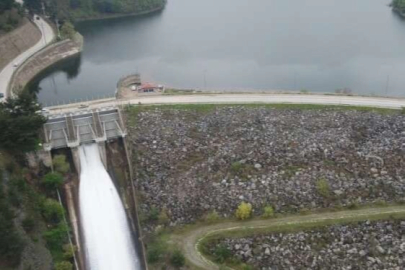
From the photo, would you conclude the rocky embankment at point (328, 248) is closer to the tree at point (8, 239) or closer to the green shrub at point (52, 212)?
the green shrub at point (52, 212)

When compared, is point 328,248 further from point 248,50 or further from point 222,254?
point 248,50

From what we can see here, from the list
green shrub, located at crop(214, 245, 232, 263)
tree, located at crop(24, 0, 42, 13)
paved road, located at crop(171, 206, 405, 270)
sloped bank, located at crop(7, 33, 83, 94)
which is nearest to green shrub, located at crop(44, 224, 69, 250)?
paved road, located at crop(171, 206, 405, 270)

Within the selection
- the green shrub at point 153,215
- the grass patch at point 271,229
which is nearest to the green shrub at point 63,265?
the green shrub at point 153,215

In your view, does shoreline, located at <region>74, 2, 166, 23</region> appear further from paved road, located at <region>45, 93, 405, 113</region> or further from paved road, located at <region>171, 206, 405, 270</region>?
paved road, located at <region>171, 206, 405, 270</region>

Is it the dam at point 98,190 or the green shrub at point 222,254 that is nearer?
the green shrub at point 222,254

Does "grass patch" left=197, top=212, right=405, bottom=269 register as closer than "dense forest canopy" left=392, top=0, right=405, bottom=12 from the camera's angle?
Yes

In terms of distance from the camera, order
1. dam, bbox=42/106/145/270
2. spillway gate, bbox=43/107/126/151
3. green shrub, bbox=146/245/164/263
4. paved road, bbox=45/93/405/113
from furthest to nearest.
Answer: paved road, bbox=45/93/405/113 → spillway gate, bbox=43/107/126/151 → dam, bbox=42/106/145/270 → green shrub, bbox=146/245/164/263
